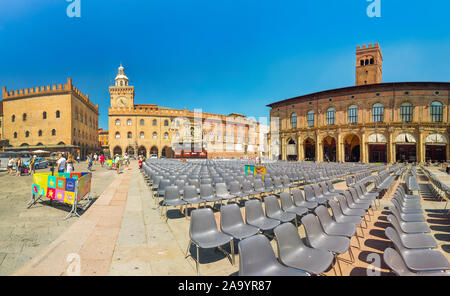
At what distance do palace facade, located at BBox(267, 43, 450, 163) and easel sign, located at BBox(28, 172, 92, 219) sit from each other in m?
41.1

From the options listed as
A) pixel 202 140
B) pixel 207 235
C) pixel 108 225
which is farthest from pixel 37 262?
pixel 202 140

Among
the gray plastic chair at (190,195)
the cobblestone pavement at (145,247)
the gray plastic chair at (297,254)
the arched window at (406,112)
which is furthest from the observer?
the arched window at (406,112)

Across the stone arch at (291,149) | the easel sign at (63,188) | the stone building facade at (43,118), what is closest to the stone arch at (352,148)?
the stone arch at (291,149)

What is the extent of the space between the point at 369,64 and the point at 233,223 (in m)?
62.3

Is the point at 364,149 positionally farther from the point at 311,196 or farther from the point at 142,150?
the point at 142,150

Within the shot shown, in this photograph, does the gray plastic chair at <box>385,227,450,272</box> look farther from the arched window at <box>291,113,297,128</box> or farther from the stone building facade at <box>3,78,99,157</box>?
the stone building facade at <box>3,78,99,157</box>

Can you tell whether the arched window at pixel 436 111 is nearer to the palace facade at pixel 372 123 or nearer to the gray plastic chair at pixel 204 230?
the palace facade at pixel 372 123

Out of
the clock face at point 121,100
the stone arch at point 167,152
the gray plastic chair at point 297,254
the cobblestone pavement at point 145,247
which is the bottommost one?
the cobblestone pavement at point 145,247

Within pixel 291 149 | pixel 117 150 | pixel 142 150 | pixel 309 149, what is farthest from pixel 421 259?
pixel 117 150

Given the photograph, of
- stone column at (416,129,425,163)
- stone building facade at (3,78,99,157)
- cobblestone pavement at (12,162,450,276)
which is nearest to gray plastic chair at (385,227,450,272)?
cobblestone pavement at (12,162,450,276)

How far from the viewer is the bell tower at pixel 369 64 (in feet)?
166

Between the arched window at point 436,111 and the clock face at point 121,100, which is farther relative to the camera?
the clock face at point 121,100

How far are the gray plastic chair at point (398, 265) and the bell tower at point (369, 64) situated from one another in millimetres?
60381

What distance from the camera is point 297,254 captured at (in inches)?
123
